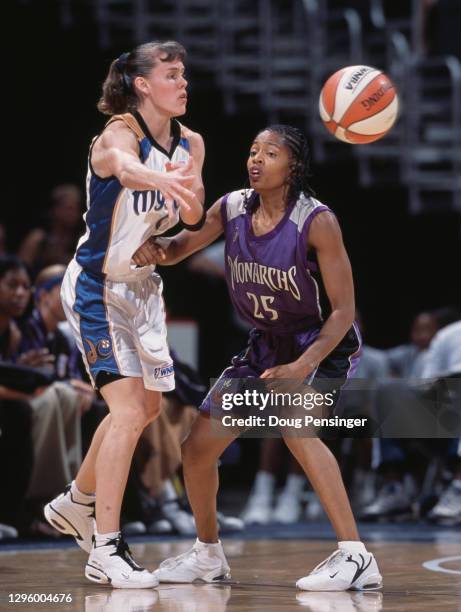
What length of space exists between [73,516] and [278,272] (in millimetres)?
1264

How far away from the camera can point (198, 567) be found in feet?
14.6

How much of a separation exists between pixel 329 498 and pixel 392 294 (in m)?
6.46

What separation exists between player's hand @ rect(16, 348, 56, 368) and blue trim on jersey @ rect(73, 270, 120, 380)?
83.9 inches

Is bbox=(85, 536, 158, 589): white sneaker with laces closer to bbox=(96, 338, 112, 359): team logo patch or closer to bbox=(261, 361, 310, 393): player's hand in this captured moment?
bbox=(96, 338, 112, 359): team logo patch

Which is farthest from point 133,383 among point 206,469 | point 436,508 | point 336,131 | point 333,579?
point 436,508

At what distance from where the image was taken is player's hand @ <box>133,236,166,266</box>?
4.46 metres

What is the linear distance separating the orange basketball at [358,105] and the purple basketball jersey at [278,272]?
0.57 m

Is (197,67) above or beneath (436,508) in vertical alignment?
above

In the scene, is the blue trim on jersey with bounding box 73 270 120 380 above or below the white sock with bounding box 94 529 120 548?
above

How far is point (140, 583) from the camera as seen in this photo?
4.19 meters

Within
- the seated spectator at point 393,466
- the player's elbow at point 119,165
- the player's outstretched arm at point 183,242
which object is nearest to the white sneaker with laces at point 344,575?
the player's outstretched arm at point 183,242

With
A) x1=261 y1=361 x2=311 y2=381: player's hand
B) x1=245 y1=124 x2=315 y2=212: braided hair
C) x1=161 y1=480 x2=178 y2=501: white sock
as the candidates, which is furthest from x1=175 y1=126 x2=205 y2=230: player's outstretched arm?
x1=161 y1=480 x2=178 y2=501: white sock

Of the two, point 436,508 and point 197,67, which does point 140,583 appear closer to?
point 436,508

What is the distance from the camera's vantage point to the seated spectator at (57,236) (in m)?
8.15
